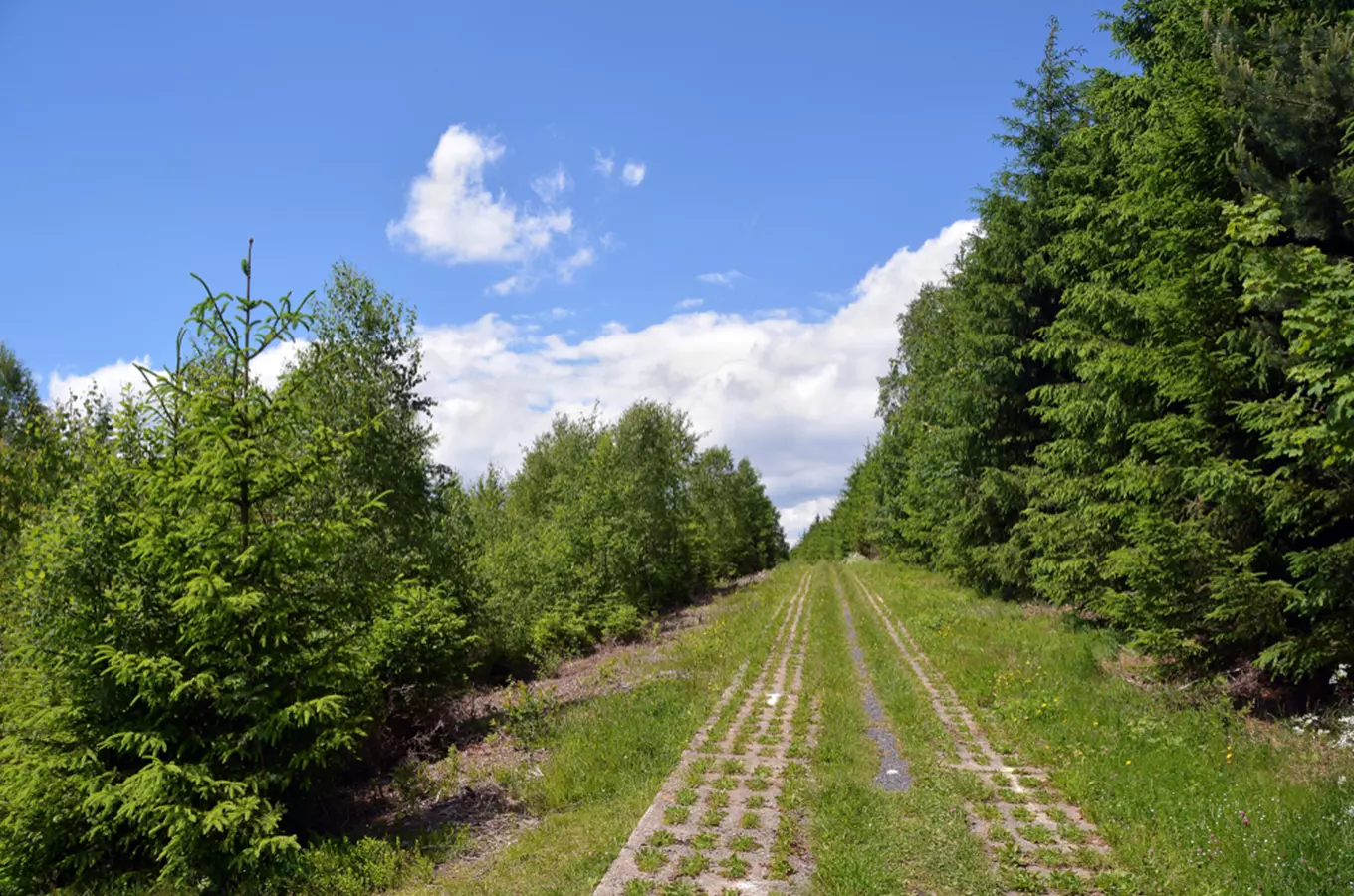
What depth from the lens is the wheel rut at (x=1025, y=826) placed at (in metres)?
5.66

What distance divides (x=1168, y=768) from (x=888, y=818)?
3.17 m

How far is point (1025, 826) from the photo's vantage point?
673 centimetres

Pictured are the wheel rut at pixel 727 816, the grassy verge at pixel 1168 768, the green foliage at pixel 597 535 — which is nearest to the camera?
the grassy verge at pixel 1168 768

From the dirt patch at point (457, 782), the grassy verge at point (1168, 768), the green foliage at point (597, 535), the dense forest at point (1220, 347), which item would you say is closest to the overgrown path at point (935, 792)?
the grassy verge at point (1168, 768)

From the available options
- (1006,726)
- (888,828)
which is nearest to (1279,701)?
(1006,726)

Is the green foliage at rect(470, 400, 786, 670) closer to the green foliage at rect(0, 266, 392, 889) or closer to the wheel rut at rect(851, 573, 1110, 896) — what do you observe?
the green foliage at rect(0, 266, 392, 889)

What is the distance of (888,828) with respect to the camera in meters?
6.76

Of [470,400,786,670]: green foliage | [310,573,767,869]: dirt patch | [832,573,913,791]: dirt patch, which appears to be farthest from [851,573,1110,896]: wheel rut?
[470,400,786,670]: green foliage

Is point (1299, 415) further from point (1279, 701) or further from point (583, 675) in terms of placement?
point (583, 675)

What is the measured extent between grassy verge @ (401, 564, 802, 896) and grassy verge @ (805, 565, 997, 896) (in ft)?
6.50

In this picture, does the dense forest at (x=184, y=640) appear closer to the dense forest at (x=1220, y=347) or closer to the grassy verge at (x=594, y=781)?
the grassy verge at (x=594, y=781)

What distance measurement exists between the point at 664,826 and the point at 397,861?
2881mm

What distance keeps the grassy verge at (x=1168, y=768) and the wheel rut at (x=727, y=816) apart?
213cm

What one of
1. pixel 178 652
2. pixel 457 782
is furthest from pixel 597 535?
pixel 178 652
